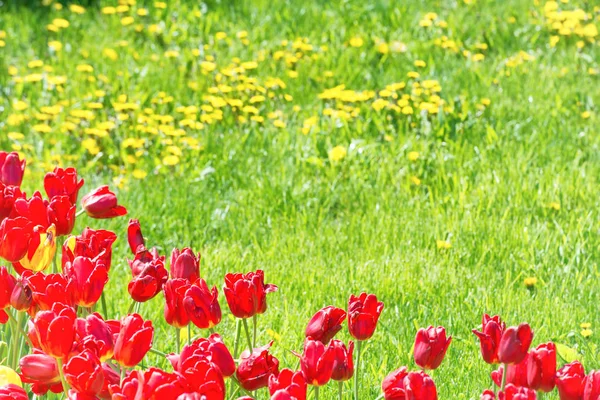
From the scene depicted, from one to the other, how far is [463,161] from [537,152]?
12.7 inches

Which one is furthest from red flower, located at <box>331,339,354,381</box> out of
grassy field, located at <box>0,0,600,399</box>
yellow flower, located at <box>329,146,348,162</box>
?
yellow flower, located at <box>329,146,348,162</box>

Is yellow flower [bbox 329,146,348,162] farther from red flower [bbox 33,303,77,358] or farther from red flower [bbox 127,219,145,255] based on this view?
red flower [bbox 33,303,77,358]

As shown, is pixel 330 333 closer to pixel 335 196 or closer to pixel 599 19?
pixel 335 196

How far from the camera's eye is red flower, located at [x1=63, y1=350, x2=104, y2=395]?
143cm

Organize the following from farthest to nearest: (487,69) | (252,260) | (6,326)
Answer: (487,69) → (252,260) → (6,326)

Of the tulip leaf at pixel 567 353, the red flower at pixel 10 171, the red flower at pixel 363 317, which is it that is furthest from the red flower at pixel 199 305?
the tulip leaf at pixel 567 353

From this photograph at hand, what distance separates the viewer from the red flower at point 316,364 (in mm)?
1591

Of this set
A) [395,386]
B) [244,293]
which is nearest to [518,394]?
[395,386]

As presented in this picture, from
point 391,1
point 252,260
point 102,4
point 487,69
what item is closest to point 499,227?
point 252,260

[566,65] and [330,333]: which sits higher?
[330,333]

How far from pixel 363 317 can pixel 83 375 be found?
0.55 meters

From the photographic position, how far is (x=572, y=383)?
1.51 metres

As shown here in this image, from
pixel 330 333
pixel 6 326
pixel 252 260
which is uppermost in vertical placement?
pixel 330 333

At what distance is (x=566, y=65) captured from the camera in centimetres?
517
